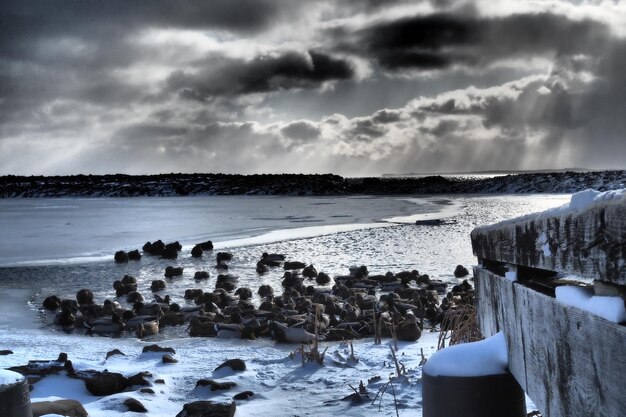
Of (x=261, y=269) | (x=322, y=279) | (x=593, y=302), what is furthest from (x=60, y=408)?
(x=261, y=269)

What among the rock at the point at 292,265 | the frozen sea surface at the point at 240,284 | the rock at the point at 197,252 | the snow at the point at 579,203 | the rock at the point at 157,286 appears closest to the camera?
the snow at the point at 579,203

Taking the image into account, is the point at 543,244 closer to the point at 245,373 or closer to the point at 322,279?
the point at 245,373

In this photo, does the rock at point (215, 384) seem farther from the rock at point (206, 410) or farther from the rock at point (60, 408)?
the rock at point (60, 408)

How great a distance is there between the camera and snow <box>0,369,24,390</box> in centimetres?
281

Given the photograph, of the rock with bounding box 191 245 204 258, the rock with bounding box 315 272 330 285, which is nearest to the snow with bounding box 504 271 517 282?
the rock with bounding box 315 272 330 285

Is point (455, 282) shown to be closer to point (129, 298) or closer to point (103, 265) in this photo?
point (129, 298)

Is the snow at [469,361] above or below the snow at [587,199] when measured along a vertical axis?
below

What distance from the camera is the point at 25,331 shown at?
Result: 7.54 metres

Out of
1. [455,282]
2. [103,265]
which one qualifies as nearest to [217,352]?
[455,282]

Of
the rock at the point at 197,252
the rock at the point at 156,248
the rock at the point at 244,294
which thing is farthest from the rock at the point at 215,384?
the rock at the point at 156,248

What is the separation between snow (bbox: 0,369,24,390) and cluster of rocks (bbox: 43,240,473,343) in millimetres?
3001

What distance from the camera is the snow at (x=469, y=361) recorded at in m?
2.69

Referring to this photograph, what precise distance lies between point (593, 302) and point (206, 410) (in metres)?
2.88

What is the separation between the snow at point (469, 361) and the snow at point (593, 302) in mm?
704
